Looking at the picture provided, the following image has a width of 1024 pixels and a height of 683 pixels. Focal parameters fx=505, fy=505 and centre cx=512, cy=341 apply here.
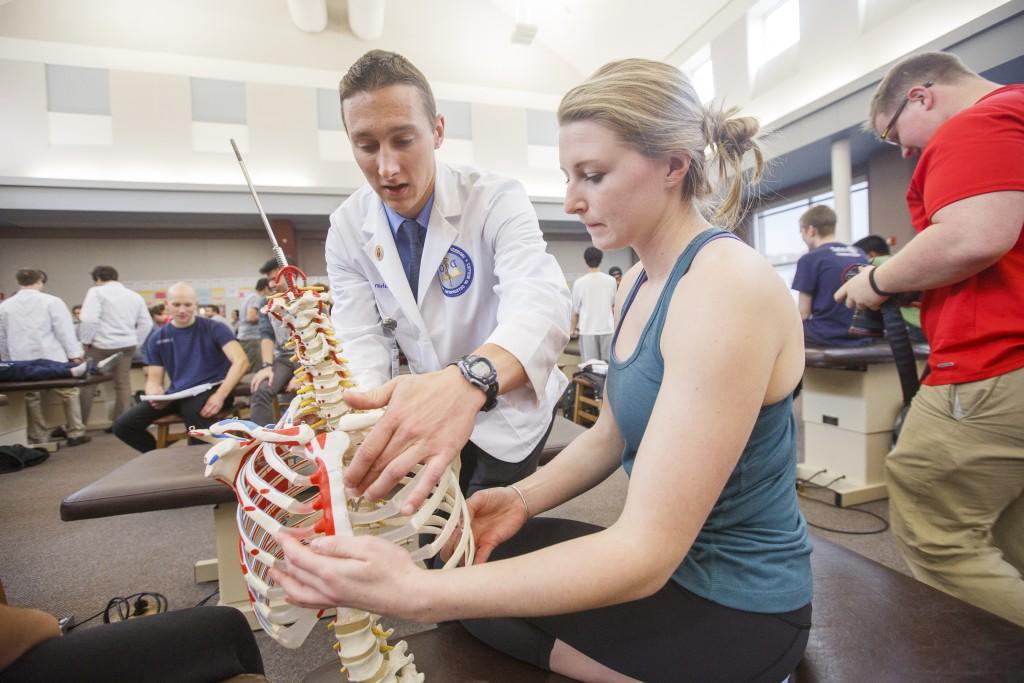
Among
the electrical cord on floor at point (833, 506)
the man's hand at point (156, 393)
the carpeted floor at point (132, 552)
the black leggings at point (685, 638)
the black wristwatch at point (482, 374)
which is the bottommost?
the carpeted floor at point (132, 552)

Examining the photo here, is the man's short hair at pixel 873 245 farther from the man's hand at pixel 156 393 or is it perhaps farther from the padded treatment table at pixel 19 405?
the padded treatment table at pixel 19 405

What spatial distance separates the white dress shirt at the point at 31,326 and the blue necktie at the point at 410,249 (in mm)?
4991

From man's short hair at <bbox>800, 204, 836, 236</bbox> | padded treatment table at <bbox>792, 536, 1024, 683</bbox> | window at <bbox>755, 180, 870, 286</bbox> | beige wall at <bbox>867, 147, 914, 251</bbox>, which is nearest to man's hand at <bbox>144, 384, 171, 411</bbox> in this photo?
padded treatment table at <bbox>792, 536, 1024, 683</bbox>

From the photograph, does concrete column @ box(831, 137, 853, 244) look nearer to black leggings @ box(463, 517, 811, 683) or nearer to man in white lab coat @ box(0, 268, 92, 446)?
black leggings @ box(463, 517, 811, 683)

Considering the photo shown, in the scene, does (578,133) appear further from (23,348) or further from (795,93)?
(795,93)

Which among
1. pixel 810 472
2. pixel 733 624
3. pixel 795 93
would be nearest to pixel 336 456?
pixel 733 624

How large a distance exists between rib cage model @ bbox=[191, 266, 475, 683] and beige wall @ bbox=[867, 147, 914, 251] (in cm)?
713

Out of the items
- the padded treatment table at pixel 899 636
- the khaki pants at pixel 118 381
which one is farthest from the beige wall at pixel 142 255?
the padded treatment table at pixel 899 636

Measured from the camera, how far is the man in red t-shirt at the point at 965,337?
1.05 metres

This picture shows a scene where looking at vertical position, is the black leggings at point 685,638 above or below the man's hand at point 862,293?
below

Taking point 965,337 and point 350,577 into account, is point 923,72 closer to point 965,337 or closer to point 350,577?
point 965,337

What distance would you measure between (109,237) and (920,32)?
10.7m

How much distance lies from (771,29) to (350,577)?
7.67m

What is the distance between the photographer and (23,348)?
4449 millimetres
